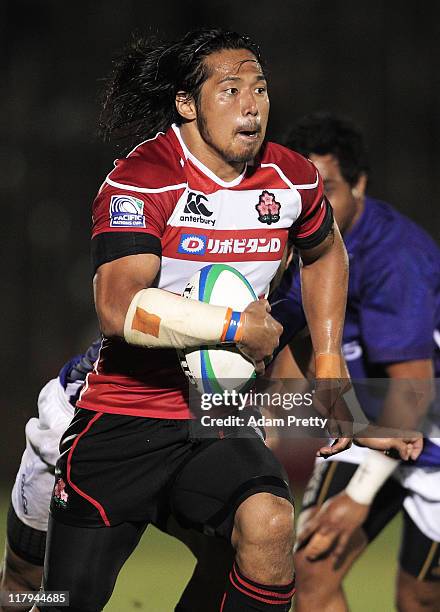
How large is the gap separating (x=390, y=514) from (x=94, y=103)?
212 inches

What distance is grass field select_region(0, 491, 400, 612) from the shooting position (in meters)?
5.12

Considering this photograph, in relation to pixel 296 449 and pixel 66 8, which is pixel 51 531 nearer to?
pixel 296 449

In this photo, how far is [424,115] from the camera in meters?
9.21

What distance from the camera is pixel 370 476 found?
437 centimetres

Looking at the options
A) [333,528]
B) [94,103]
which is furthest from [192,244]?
[94,103]

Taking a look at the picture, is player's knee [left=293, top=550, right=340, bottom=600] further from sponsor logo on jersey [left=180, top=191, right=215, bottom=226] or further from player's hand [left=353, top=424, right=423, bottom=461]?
sponsor logo on jersey [left=180, top=191, right=215, bottom=226]

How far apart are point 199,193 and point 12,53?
6116 mm

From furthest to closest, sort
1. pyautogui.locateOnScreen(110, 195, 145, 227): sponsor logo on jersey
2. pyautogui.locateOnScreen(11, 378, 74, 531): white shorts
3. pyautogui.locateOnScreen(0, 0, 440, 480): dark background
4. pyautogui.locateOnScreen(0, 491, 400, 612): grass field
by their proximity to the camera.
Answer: pyautogui.locateOnScreen(0, 0, 440, 480): dark background, pyautogui.locateOnScreen(0, 491, 400, 612): grass field, pyautogui.locateOnScreen(11, 378, 74, 531): white shorts, pyautogui.locateOnScreen(110, 195, 145, 227): sponsor logo on jersey

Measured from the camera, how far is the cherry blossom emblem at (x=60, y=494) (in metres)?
3.33

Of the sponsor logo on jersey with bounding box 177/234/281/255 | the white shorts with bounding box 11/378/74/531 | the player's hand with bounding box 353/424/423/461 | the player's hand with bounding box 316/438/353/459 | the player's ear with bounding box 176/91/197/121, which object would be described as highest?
the player's ear with bounding box 176/91/197/121

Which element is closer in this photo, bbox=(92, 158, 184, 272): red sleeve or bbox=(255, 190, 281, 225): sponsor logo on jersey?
bbox=(92, 158, 184, 272): red sleeve

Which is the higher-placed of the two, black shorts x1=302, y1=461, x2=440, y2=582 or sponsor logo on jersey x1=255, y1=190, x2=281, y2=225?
sponsor logo on jersey x1=255, y1=190, x2=281, y2=225

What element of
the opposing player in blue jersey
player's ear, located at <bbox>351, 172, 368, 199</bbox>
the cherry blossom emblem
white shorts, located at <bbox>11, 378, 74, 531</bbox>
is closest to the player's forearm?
the opposing player in blue jersey

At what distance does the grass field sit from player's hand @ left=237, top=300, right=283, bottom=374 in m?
2.18
